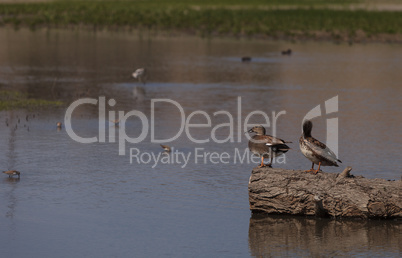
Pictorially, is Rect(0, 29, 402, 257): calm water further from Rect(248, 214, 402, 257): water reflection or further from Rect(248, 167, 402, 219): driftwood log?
Rect(248, 167, 402, 219): driftwood log

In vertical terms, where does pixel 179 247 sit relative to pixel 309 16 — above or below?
below

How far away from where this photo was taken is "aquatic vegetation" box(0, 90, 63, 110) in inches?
1046

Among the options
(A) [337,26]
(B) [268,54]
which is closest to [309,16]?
(A) [337,26]

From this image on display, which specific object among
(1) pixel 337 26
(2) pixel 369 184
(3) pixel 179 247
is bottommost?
(3) pixel 179 247

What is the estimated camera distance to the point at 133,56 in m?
48.2

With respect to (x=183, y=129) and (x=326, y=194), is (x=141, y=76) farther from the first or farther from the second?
(x=326, y=194)

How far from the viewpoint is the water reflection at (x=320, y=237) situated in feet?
40.4

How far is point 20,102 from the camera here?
89.3 ft

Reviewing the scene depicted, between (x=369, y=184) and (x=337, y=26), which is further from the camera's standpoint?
(x=337, y=26)

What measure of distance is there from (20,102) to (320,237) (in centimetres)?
1690

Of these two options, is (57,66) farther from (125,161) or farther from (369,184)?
(369,184)

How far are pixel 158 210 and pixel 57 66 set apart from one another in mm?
28263

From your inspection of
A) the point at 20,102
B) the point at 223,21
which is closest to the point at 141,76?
the point at 20,102

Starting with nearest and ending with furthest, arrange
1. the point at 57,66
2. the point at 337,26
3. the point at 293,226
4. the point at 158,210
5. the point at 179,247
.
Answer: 1. the point at 179,247
2. the point at 293,226
3. the point at 158,210
4. the point at 57,66
5. the point at 337,26
